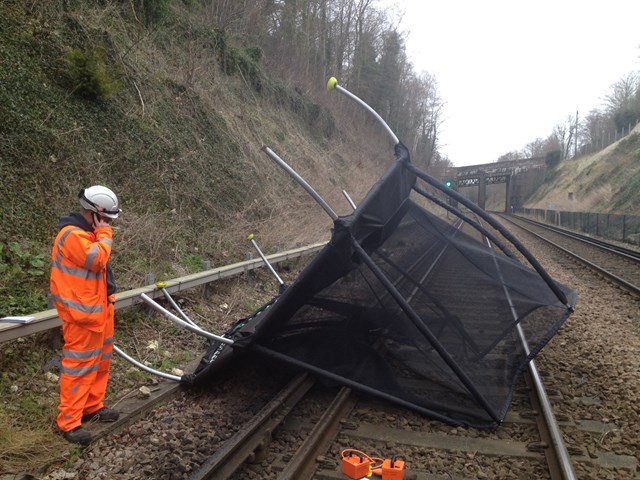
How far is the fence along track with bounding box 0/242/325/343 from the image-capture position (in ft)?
13.8

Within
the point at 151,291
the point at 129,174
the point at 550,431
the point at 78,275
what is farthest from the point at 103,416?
the point at 129,174

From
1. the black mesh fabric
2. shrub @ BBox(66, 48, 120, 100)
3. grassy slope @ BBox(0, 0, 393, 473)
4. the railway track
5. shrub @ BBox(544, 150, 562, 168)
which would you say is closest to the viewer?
the railway track

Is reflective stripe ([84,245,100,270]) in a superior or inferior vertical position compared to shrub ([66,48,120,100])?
inferior

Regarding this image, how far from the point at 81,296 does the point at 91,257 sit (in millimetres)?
327

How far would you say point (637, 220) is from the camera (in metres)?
23.1

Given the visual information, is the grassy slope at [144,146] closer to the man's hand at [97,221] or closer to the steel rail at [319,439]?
the man's hand at [97,221]

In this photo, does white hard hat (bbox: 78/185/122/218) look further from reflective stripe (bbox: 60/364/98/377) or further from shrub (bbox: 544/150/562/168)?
shrub (bbox: 544/150/562/168)

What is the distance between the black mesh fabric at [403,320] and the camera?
4371mm

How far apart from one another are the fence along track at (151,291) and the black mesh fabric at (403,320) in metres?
1.47

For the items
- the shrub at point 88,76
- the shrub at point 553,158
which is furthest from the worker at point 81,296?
the shrub at point 553,158

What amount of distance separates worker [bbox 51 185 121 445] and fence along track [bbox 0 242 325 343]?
0.61 metres

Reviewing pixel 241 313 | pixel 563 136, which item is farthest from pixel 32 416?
pixel 563 136

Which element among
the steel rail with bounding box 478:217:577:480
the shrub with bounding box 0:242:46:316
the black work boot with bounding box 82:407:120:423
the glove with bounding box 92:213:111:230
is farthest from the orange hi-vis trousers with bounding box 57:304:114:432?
the steel rail with bounding box 478:217:577:480

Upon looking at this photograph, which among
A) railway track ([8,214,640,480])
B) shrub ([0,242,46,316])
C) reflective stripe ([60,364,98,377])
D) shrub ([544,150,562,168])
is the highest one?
shrub ([544,150,562,168])
